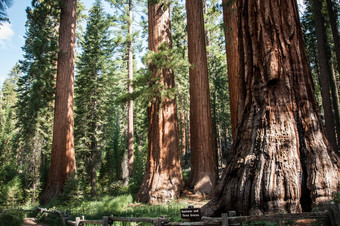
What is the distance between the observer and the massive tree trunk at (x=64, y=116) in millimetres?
12219

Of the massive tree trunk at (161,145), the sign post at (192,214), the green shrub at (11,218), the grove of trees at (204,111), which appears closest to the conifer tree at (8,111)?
the grove of trees at (204,111)

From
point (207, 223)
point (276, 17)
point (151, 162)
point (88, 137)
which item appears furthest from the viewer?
point (88, 137)

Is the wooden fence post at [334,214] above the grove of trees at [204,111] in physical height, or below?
below

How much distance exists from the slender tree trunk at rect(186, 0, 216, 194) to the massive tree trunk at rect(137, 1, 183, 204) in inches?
31.5

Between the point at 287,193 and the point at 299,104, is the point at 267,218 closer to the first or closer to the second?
the point at 287,193

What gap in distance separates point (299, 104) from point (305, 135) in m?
0.55

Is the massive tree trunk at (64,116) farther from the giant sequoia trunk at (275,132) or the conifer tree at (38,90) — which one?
the giant sequoia trunk at (275,132)

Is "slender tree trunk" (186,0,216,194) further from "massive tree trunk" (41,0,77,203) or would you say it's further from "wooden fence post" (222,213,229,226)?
"massive tree trunk" (41,0,77,203)

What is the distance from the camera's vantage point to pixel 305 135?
13.5ft

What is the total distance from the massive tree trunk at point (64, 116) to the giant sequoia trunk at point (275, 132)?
32.0 ft

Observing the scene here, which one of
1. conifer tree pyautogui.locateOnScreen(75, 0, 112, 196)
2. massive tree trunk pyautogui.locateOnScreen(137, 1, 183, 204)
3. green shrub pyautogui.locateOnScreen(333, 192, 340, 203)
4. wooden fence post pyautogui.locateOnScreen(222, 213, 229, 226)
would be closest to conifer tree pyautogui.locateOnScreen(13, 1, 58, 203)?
conifer tree pyautogui.locateOnScreen(75, 0, 112, 196)

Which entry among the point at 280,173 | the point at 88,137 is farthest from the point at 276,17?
the point at 88,137

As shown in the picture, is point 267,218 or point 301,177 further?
point 301,177

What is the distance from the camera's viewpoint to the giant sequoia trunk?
12.2 feet
